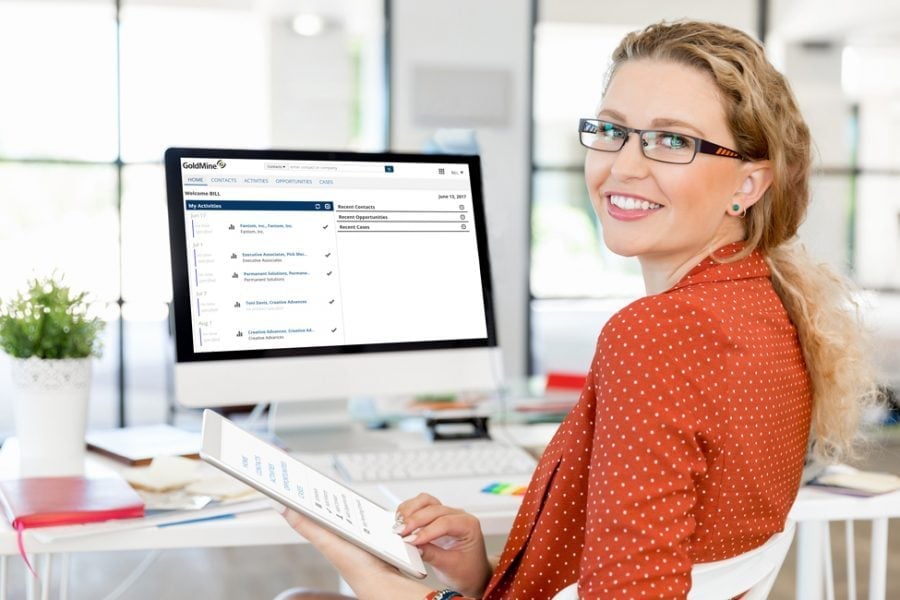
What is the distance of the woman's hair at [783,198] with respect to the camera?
1.20 meters

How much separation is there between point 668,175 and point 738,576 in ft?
1.46

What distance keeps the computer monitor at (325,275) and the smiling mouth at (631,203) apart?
0.59m

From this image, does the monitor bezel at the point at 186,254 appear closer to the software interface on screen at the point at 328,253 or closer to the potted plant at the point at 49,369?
the software interface on screen at the point at 328,253

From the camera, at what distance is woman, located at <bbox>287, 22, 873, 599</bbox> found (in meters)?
1.00

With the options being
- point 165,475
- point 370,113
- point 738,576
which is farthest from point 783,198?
point 370,113

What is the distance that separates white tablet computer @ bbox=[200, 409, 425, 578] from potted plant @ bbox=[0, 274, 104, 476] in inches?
19.0

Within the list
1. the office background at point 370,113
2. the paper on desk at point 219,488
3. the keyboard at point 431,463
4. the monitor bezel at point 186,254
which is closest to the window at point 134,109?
the office background at point 370,113

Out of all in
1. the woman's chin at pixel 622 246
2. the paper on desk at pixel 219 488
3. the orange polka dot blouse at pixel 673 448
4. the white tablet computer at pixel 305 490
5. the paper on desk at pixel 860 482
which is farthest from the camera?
the paper on desk at pixel 860 482

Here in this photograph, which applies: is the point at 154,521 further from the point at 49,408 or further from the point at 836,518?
the point at 836,518

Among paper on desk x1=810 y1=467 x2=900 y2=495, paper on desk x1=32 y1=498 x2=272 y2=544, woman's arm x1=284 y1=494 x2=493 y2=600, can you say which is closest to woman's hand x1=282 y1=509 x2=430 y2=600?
woman's arm x1=284 y1=494 x2=493 y2=600

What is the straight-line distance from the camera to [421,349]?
183 cm

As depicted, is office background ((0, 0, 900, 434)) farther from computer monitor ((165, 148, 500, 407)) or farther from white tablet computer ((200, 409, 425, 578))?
white tablet computer ((200, 409, 425, 578))

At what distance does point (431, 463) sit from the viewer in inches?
68.1

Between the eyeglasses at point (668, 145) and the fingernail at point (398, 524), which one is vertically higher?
the eyeglasses at point (668, 145)
